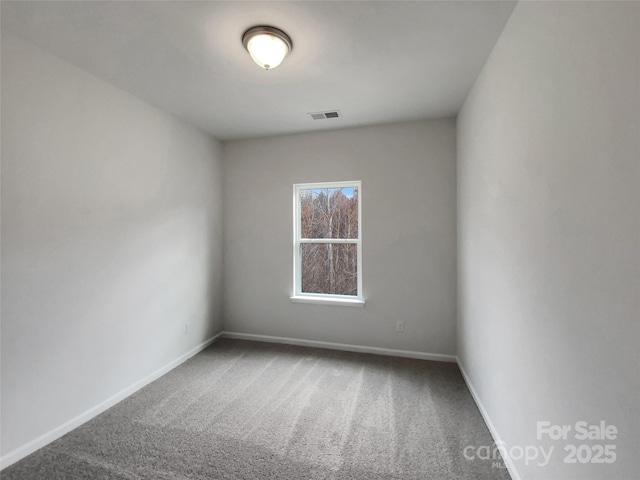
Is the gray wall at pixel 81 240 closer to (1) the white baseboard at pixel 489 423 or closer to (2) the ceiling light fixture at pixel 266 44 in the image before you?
(2) the ceiling light fixture at pixel 266 44

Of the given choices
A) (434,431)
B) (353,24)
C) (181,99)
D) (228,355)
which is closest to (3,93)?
(181,99)

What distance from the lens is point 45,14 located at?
1.60 meters

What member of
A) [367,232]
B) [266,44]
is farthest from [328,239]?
[266,44]

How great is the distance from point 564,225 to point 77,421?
128 inches

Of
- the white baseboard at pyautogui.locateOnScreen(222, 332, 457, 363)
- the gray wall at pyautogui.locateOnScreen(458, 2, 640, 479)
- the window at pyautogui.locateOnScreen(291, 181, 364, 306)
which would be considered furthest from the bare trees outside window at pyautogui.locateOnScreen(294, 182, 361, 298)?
the gray wall at pyautogui.locateOnScreen(458, 2, 640, 479)

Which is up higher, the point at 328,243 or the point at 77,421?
the point at 328,243

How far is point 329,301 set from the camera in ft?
11.3

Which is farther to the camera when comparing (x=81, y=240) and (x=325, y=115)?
(x=325, y=115)

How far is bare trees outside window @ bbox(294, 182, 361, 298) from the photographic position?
138 inches

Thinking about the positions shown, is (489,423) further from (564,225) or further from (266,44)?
(266,44)

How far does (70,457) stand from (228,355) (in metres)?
1.59

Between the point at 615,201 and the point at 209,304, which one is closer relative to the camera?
the point at 615,201

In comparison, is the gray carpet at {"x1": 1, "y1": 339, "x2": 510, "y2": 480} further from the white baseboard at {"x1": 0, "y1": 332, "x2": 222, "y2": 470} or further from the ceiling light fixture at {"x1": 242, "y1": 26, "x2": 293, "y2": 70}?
the ceiling light fixture at {"x1": 242, "y1": 26, "x2": 293, "y2": 70}

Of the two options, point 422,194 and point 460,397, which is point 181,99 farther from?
point 460,397
